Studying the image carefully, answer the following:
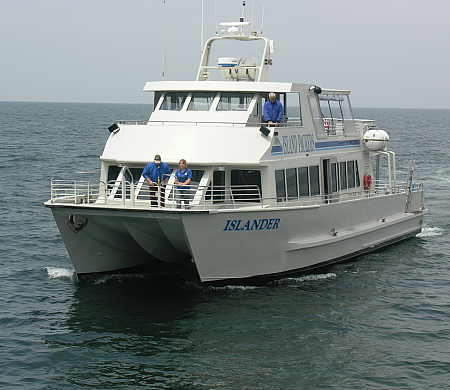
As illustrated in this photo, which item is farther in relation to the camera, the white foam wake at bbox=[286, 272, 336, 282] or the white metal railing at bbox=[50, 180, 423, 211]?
the white foam wake at bbox=[286, 272, 336, 282]

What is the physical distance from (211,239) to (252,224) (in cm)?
101

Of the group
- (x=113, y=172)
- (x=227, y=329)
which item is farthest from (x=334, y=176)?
(x=227, y=329)

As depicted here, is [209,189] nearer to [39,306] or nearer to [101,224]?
[101,224]

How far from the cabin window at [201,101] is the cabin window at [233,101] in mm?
274

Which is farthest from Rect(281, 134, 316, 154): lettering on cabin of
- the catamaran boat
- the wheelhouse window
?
the wheelhouse window

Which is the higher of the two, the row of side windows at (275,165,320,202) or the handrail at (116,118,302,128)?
the handrail at (116,118,302,128)

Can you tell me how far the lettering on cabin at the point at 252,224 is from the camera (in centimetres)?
Result: 1622

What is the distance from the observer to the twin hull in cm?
1595

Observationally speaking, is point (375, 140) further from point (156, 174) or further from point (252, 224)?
point (156, 174)

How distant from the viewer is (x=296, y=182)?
60.2 feet

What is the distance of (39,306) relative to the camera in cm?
1659

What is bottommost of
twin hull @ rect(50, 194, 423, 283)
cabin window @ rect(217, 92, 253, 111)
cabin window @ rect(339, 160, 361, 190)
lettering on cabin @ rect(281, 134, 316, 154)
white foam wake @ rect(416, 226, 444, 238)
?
white foam wake @ rect(416, 226, 444, 238)

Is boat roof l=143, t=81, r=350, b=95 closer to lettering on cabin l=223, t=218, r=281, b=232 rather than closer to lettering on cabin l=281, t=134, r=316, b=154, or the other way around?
lettering on cabin l=281, t=134, r=316, b=154

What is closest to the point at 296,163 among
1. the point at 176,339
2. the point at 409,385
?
the point at 176,339
